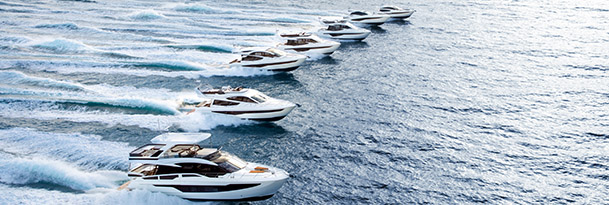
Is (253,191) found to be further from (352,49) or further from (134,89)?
(352,49)

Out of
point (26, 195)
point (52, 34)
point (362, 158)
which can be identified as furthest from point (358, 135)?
point (52, 34)

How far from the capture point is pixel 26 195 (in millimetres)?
28672

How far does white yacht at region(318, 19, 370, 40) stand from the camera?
6988cm

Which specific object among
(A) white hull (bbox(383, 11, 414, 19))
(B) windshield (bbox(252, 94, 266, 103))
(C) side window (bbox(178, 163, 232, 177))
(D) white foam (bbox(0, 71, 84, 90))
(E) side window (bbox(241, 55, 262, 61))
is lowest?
(C) side window (bbox(178, 163, 232, 177))

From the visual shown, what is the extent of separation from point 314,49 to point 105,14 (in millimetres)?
36263

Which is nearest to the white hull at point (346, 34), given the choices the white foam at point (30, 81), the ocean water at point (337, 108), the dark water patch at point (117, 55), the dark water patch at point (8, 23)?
the ocean water at point (337, 108)

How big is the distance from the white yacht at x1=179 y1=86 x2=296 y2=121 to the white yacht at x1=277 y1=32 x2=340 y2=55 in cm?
2089

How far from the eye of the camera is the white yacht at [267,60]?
53.9 metres

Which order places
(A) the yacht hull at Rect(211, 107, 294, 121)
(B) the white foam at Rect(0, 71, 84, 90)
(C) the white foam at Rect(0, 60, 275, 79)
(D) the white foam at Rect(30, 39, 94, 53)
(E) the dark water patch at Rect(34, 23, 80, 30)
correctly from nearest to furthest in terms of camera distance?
1. (A) the yacht hull at Rect(211, 107, 294, 121)
2. (B) the white foam at Rect(0, 71, 84, 90)
3. (C) the white foam at Rect(0, 60, 275, 79)
4. (D) the white foam at Rect(30, 39, 94, 53)
5. (E) the dark water patch at Rect(34, 23, 80, 30)

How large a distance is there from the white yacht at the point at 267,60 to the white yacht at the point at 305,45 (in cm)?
658

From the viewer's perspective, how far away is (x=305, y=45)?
61.2 metres

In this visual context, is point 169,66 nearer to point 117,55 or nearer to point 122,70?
point 122,70

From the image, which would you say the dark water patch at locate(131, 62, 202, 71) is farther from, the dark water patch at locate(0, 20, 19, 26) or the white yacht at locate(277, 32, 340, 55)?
the dark water patch at locate(0, 20, 19, 26)

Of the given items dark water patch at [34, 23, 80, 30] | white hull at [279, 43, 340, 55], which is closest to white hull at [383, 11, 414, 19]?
white hull at [279, 43, 340, 55]
